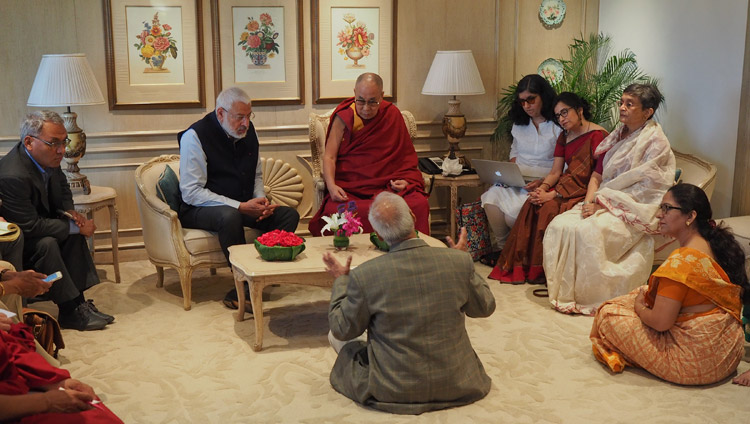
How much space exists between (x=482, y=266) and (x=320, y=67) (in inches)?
76.5

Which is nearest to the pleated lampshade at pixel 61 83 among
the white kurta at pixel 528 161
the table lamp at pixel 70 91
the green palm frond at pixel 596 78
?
the table lamp at pixel 70 91

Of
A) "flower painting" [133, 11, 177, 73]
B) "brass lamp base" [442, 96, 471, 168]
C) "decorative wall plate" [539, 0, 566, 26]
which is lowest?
"brass lamp base" [442, 96, 471, 168]

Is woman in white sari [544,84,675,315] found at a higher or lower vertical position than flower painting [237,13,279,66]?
lower

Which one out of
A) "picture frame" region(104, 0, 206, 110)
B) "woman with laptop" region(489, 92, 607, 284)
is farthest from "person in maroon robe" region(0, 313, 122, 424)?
"woman with laptop" region(489, 92, 607, 284)

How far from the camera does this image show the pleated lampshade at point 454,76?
6.04 meters

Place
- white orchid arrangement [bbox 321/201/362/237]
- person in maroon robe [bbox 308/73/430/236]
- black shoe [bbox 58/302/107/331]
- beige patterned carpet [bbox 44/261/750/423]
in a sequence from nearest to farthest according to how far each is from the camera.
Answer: beige patterned carpet [bbox 44/261/750/423] < white orchid arrangement [bbox 321/201/362/237] < black shoe [bbox 58/302/107/331] < person in maroon robe [bbox 308/73/430/236]

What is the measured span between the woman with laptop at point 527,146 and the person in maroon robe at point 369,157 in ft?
1.89

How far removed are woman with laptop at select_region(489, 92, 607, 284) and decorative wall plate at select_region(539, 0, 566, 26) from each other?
1.28 m

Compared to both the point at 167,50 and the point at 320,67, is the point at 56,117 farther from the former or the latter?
the point at 320,67

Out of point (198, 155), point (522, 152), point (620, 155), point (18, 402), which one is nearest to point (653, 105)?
point (620, 155)

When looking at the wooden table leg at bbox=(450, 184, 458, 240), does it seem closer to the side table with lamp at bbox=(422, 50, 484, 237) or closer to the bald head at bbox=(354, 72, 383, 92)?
the side table with lamp at bbox=(422, 50, 484, 237)

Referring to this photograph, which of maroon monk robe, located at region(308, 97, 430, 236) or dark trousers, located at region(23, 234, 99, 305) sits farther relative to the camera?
maroon monk robe, located at region(308, 97, 430, 236)

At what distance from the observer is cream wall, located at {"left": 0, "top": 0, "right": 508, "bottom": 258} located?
5570 millimetres

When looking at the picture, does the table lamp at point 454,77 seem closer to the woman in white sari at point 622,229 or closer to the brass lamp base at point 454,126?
the brass lamp base at point 454,126
